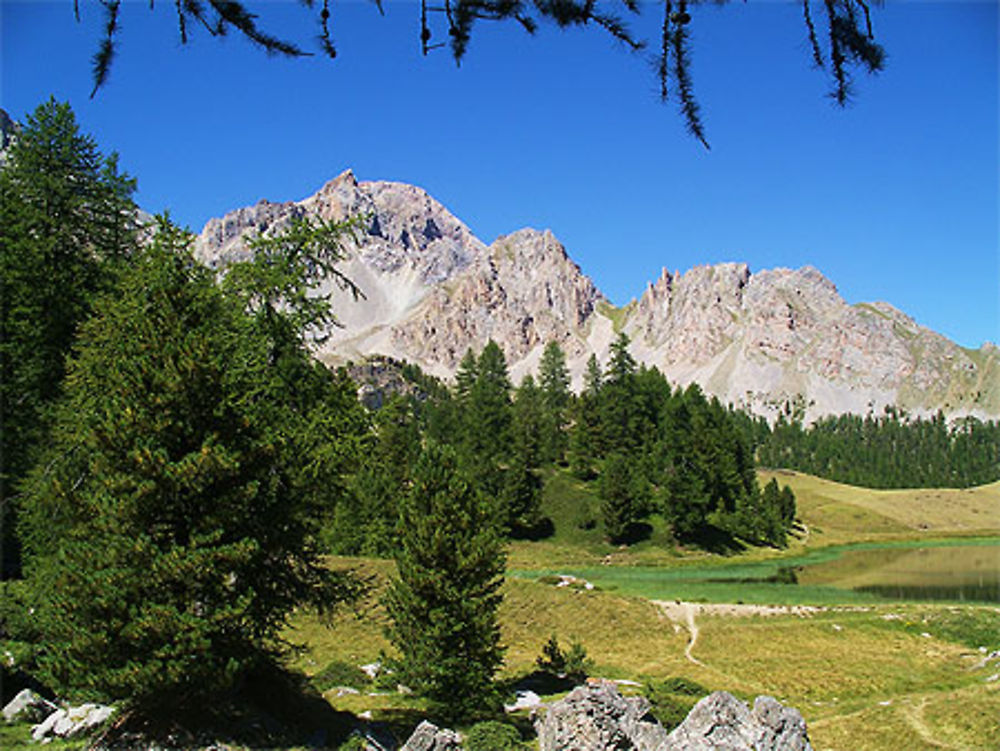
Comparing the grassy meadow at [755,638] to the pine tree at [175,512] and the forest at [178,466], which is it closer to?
the forest at [178,466]

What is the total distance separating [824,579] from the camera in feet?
198

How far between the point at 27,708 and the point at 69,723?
84.3 inches

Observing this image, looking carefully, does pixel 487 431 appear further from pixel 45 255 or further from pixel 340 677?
pixel 45 255

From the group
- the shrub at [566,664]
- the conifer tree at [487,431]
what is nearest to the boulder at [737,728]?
the shrub at [566,664]

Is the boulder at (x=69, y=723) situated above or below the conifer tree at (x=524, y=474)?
below

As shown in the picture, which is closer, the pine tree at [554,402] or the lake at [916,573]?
the lake at [916,573]

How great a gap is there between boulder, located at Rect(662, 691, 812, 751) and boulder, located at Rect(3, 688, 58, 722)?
1510 centimetres

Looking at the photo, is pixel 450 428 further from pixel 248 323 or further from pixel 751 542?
pixel 248 323

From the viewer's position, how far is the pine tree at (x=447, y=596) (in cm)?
2041

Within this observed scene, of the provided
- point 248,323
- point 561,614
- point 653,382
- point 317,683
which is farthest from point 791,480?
point 248,323

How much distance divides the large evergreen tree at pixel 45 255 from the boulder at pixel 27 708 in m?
7.00

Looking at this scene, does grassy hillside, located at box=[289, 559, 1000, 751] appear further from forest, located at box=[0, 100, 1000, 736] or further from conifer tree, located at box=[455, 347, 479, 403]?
conifer tree, located at box=[455, 347, 479, 403]

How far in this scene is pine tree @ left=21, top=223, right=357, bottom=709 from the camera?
1139cm

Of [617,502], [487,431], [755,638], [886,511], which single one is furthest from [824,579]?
[886,511]
